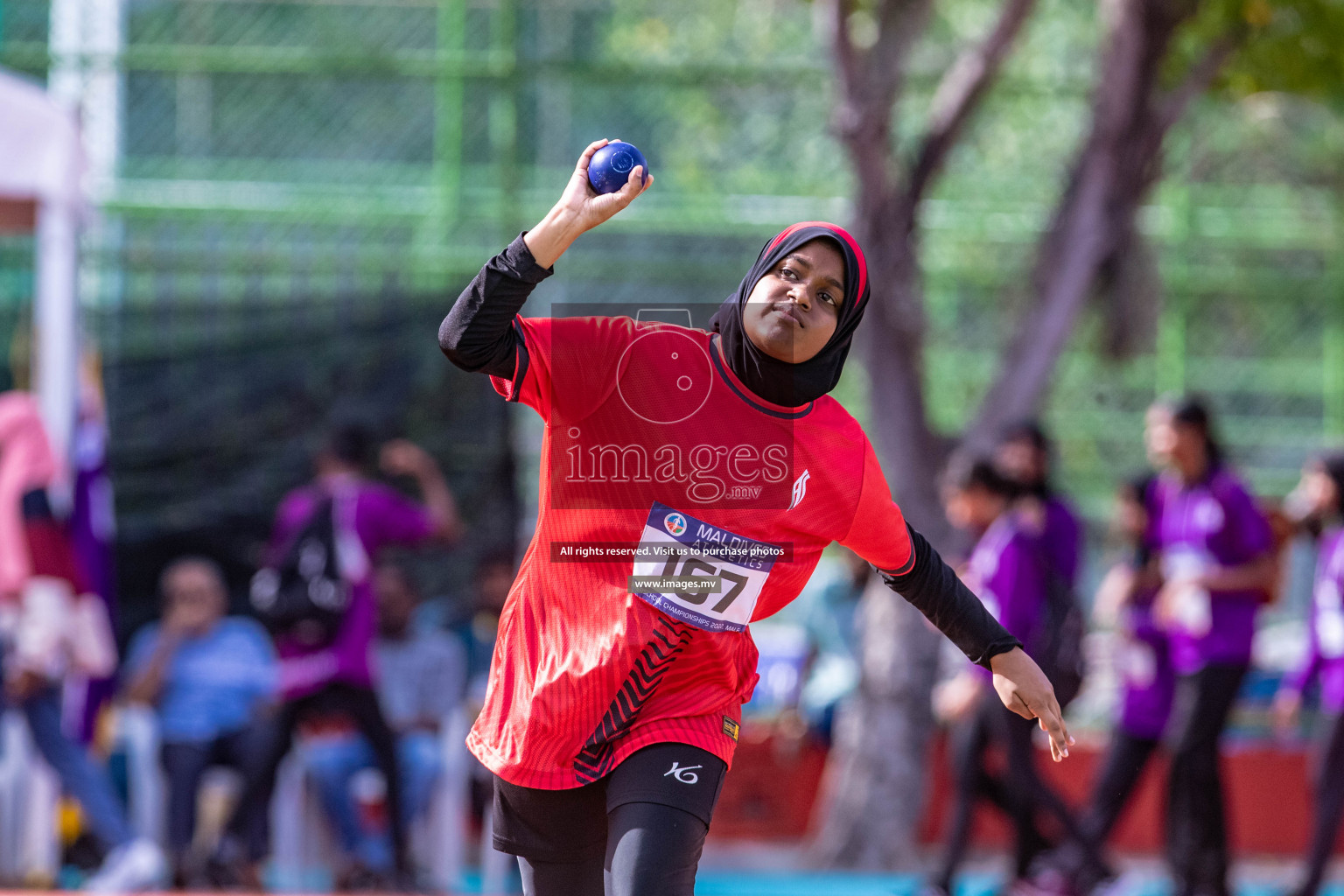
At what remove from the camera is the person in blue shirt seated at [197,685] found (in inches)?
264

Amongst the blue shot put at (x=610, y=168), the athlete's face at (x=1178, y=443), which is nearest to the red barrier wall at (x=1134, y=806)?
the athlete's face at (x=1178, y=443)

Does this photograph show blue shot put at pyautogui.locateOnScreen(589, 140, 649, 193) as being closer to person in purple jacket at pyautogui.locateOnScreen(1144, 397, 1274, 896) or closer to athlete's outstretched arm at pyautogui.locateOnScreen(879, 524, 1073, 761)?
athlete's outstretched arm at pyautogui.locateOnScreen(879, 524, 1073, 761)

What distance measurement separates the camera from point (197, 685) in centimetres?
682

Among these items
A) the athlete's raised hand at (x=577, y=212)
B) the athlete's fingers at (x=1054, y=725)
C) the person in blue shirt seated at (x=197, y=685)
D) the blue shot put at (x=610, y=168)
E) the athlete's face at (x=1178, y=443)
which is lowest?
the person in blue shirt seated at (x=197, y=685)

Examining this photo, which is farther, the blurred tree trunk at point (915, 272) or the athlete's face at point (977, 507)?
the blurred tree trunk at point (915, 272)

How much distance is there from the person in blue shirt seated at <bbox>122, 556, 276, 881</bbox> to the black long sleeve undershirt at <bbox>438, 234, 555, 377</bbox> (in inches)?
171

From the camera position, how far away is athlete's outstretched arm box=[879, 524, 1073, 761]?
305 cm

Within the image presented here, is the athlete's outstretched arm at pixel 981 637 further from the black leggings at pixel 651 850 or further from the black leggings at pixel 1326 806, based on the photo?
the black leggings at pixel 1326 806

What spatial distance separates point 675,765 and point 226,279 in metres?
5.34

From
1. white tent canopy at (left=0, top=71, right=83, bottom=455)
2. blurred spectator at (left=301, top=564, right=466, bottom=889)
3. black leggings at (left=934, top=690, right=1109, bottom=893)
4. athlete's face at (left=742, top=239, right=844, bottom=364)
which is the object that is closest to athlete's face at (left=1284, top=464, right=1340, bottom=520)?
black leggings at (left=934, top=690, right=1109, bottom=893)

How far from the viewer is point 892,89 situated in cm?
723

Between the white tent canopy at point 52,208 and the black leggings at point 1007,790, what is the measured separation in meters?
3.92

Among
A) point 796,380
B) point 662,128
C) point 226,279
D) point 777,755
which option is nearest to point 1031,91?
point 662,128

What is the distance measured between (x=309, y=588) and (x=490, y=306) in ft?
13.2
